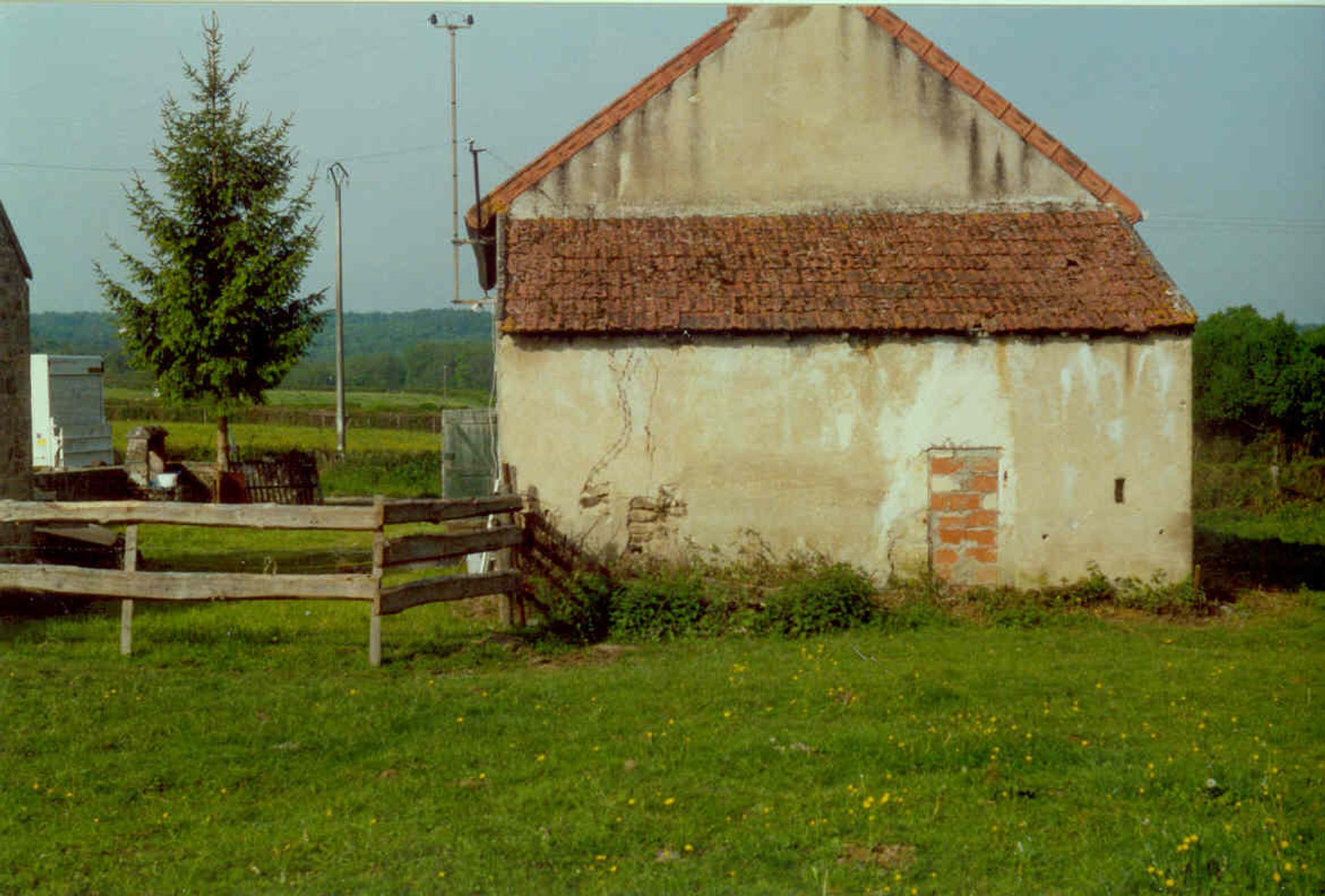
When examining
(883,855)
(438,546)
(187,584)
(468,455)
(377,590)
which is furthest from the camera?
(468,455)

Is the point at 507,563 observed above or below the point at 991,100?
below

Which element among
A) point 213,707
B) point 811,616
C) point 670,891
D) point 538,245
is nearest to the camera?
point 670,891

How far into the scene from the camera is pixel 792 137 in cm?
1518

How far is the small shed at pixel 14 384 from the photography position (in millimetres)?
13859

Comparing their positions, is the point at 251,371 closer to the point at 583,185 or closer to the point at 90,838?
the point at 583,185

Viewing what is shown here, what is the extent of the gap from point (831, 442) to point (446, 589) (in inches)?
188

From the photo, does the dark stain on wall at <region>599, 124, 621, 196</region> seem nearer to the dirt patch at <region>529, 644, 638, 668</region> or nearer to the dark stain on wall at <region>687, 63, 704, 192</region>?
the dark stain on wall at <region>687, 63, 704, 192</region>

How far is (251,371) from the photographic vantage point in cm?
2700

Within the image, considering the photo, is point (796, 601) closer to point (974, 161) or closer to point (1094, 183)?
point (974, 161)

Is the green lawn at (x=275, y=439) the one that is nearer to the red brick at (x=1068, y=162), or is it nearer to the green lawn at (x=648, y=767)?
the red brick at (x=1068, y=162)

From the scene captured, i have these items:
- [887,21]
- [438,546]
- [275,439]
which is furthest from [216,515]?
[275,439]

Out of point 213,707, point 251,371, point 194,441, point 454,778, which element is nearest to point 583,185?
point 213,707

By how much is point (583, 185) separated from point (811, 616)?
19.6 feet

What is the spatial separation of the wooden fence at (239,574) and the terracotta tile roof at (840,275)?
139 inches
